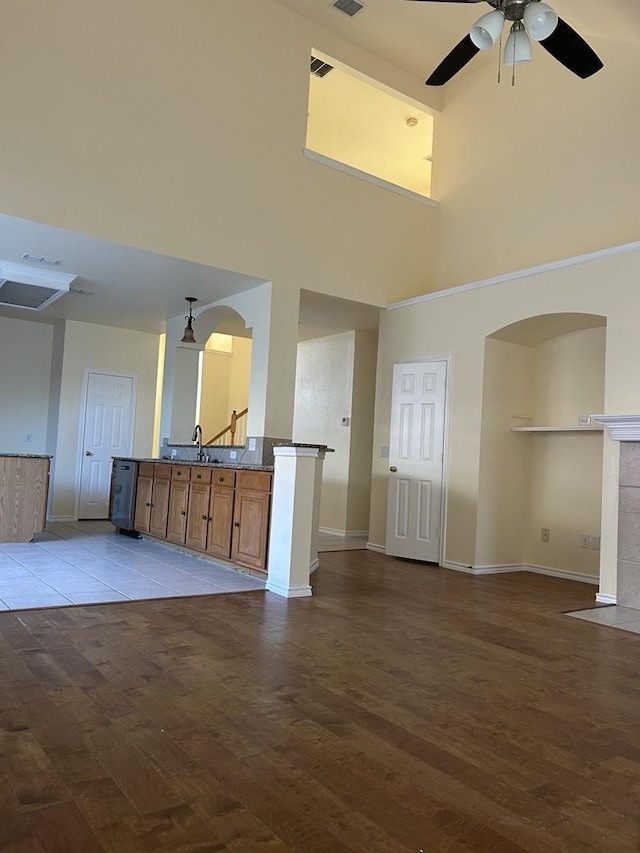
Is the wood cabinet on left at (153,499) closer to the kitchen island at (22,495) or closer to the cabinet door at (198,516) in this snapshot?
the cabinet door at (198,516)

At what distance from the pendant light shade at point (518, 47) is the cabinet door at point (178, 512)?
429 centimetres

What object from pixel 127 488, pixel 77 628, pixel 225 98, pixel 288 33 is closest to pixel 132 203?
pixel 225 98

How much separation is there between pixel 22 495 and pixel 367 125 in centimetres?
626

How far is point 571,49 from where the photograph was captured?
4031 millimetres

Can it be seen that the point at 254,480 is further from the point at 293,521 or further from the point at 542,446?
the point at 542,446

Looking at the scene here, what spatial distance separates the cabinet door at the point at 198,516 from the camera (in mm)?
5730

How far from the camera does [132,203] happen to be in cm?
548

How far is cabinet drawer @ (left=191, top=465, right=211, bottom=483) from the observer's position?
578cm

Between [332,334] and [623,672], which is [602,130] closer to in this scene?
[332,334]

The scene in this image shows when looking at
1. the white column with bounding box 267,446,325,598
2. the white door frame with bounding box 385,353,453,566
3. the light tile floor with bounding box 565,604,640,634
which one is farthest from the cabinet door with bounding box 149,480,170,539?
the light tile floor with bounding box 565,604,640,634

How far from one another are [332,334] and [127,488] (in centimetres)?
334

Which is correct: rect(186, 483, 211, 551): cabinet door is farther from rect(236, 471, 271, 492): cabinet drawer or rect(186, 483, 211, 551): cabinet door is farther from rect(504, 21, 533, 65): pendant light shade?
rect(504, 21, 533, 65): pendant light shade

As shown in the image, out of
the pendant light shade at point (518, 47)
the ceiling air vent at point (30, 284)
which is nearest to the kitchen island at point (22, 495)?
the ceiling air vent at point (30, 284)

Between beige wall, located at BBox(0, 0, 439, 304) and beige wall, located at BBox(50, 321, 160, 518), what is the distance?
3.56 meters
